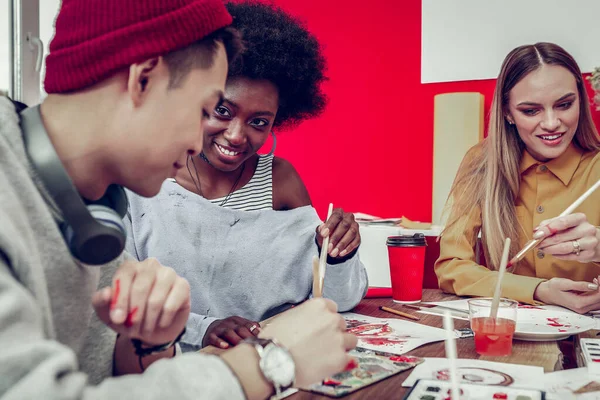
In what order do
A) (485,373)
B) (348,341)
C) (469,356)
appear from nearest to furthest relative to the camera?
1. (348,341)
2. (485,373)
3. (469,356)

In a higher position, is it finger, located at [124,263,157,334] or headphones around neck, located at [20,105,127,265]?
headphones around neck, located at [20,105,127,265]

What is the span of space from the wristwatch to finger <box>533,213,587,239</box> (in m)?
0.95

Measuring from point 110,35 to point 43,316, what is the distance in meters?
0.35

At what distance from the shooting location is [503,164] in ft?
6.61

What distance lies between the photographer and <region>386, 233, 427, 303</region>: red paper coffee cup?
4.90ft

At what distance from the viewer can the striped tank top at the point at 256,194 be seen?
1.67m

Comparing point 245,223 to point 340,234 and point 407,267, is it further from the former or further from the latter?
point 407,267

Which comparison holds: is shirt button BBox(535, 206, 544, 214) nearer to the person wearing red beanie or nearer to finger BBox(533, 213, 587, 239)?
finger BBox(533, 213, 587, 239)

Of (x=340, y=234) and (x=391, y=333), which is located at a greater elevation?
Result: (x=340, y=234)

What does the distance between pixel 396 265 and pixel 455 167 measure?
163 cm

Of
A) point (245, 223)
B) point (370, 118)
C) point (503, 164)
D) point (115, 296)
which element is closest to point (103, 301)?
point (115, 296)

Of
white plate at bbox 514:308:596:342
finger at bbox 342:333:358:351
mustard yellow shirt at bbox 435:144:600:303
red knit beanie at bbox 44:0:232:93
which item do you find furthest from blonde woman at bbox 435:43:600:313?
red knit beanie at bbox 44:0:232:93

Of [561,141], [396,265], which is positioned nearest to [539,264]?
[561,141]

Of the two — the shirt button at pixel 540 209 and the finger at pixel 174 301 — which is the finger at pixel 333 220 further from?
the shirt button at pixel 540 209
